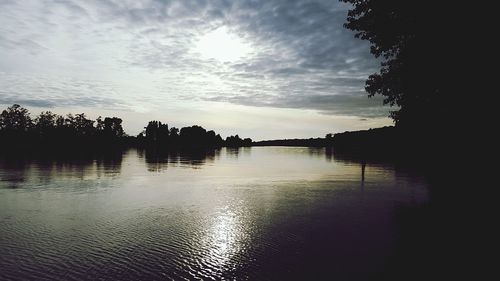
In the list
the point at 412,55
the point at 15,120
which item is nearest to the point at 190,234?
the point at 412,55

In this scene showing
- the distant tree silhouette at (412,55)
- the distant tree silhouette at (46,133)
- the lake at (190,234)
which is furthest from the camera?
the distant tree silhouette at (46,133)

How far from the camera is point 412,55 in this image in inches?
687

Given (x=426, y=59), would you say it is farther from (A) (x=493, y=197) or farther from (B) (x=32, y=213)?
(B) (x=32, y=213)

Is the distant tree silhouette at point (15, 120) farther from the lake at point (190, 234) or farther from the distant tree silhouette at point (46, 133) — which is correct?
the lake at point (190, 234)

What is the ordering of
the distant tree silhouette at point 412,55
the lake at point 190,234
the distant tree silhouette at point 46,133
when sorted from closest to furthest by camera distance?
the lake at point 190,234
the distant tree silhouette at point 412,55
the distant tree silhouette at point 46,133

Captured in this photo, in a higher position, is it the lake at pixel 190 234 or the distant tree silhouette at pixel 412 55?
the distant tree silhouette at pixel 412 55

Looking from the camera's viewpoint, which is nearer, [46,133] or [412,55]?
[412,55]

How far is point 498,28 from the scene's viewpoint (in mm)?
13469

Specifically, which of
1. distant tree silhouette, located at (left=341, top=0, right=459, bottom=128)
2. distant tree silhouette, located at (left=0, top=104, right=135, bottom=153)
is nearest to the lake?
distant tree silhouette, located at (left=341, top=0, right=459, bottom=128)

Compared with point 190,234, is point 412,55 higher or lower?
higher

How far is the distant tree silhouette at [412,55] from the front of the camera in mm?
15531

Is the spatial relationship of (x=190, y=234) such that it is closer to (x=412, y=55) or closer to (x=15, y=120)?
(x=412, y=55)

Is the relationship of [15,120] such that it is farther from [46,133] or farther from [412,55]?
[412,55]

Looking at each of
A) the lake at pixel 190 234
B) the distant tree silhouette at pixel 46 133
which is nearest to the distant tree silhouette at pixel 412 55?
the lake at pixel 190 234
